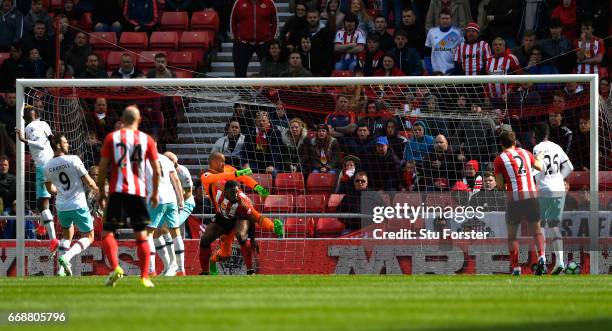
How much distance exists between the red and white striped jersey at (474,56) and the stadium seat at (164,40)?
6.08 meters

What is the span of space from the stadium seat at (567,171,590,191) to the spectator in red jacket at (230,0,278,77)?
726 centimetres

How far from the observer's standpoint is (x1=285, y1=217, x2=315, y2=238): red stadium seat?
2027 centimetres

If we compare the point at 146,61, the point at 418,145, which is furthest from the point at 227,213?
the point at 146,61

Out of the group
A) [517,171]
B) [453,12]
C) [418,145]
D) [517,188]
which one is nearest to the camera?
[517,171]

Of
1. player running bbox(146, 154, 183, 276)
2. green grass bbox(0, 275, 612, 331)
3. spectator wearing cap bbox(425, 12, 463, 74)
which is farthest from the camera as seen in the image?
spectator wearing cap bbox(425, 12, 463, 74)

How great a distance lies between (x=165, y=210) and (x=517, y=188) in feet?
16.6

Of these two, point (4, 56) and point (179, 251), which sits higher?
point (4, 56)

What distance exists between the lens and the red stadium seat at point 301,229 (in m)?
20.3

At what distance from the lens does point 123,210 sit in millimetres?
13602

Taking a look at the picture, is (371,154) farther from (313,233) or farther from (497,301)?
(497,301)

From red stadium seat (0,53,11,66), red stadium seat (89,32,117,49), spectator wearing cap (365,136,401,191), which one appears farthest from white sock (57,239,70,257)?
red stadium seat (0,53,11,66)

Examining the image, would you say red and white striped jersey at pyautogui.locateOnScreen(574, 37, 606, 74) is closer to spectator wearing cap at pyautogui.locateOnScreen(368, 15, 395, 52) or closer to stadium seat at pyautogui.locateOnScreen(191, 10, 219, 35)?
spectator wearing cap at pyautogui.locateOnScreen(368, 15, 395, 52)

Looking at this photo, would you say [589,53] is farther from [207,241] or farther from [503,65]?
[207,241]

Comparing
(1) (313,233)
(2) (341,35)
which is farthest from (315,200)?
(2) (341,35)
